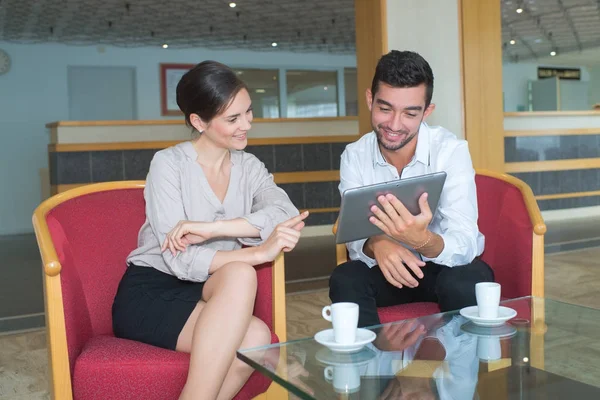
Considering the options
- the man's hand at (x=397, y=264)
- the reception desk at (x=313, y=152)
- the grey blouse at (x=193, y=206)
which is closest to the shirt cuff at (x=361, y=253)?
the man's hand at (x=397, y=264)

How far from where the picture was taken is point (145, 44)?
9.91 meters

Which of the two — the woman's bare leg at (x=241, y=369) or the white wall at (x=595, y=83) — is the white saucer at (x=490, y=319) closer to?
the woman's bare leg at (x=241, y=369)

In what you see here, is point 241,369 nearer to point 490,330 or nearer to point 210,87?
point 490,330

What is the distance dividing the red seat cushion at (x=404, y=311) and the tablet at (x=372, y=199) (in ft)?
1.00

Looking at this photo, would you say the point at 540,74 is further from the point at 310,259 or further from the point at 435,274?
the point at 435,274

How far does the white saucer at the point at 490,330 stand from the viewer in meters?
1.53

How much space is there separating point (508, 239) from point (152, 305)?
3.89 ft

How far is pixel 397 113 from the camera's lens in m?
1.95

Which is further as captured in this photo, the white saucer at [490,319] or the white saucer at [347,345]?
the white saucer at [490,319]

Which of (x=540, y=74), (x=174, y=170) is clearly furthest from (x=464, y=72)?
(x=540, y=74)

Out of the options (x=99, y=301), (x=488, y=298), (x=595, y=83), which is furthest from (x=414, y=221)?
(x=595, y=83)

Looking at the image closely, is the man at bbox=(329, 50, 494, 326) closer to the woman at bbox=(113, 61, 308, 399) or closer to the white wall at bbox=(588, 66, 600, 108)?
the woman at bbox=(113, 61, 308, 399)

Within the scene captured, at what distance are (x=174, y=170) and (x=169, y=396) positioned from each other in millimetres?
645

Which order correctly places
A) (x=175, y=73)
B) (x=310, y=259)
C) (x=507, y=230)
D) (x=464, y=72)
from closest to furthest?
(x=507, y=230) → (x=464, y=72) → (x=310, y=259) → (x=175, y=73)
